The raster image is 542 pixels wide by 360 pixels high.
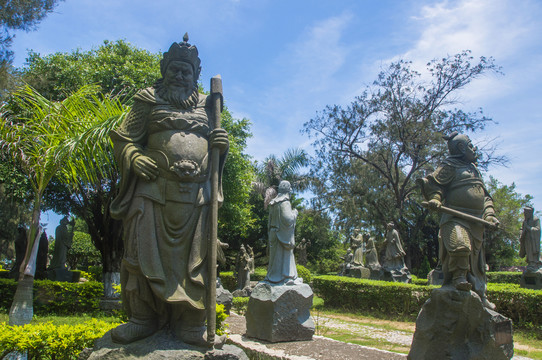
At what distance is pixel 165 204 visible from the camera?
355cm

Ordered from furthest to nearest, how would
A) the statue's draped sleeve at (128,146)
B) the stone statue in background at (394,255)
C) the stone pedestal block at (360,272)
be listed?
1. the stone pedestal block at (360,272)
2. the stone statue in background at (394,255)
3. the statue's draped sleeve at (128,146)

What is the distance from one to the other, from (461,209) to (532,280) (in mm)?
11738

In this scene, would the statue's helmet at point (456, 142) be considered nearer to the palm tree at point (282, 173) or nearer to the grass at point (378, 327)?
the grass at point (378, 327)

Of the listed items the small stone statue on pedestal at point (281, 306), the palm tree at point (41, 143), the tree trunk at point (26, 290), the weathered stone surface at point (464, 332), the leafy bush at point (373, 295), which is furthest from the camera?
the leafy bush at point (373, 295)

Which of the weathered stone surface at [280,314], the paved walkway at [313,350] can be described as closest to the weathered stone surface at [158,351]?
the paved walkway at [313,350]

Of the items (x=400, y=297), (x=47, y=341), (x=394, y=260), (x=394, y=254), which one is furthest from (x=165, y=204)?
(x=394, y=260)

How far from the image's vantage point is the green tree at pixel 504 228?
27.8 meters

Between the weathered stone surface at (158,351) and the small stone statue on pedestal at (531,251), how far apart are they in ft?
48.0

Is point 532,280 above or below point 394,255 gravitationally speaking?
below

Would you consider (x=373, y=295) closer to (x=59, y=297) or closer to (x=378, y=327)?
(x=378, y=327)

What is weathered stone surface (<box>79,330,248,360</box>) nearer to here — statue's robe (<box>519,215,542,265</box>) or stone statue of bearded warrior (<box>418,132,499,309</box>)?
stone statue of bearded warrior (<box>418,132,499,309</box>)

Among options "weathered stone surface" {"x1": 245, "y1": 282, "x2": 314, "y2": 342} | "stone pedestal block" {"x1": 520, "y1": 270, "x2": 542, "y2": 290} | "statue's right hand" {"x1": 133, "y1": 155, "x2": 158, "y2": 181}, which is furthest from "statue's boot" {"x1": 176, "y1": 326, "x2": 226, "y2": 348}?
"stone pedestal block" {"x1": 520, "y1": 270, "x2": 542, "y2": 290}

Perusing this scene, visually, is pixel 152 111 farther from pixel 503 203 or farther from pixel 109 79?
pixel 503 203

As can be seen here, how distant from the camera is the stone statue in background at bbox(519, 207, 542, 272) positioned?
14719 millimetres
